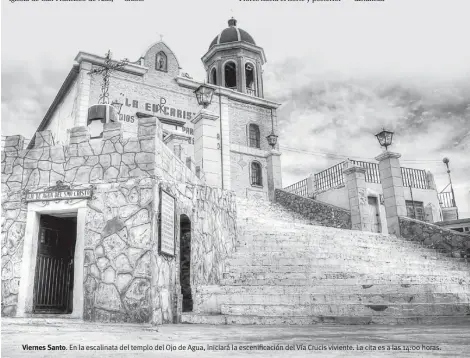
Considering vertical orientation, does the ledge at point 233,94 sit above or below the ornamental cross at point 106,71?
above

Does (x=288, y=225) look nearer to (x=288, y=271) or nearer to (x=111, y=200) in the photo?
(x=288, y=271)

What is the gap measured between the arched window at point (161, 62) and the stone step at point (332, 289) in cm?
1627

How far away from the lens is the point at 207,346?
317 centimetres

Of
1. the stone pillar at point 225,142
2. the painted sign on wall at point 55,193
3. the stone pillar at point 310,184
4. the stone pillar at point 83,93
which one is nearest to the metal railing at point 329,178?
the stone pillar at point 310,184

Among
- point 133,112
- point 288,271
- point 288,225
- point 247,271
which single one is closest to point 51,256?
point 247,271

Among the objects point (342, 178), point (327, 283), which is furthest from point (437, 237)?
point (342, 178)

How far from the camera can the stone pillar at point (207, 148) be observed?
1108cm

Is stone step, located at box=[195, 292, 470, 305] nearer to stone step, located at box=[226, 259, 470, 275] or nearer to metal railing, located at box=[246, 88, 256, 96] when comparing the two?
stone step, located at box=[226, 259, 470, 275]

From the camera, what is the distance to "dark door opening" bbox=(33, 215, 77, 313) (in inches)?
296

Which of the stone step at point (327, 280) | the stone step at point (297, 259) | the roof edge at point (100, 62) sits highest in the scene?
the roof edge at point (100, 62)

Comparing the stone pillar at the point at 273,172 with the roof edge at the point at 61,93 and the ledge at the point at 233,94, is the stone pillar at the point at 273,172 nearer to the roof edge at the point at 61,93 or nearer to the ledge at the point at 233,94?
the ledge at the point at 233,94

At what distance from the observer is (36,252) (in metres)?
7.30

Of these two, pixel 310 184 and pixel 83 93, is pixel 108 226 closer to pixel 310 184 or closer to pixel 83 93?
pixel 83 93

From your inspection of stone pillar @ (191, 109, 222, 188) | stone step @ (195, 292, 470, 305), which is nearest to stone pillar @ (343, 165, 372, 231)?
stone pillar @ (191, 109, 222, 188)
